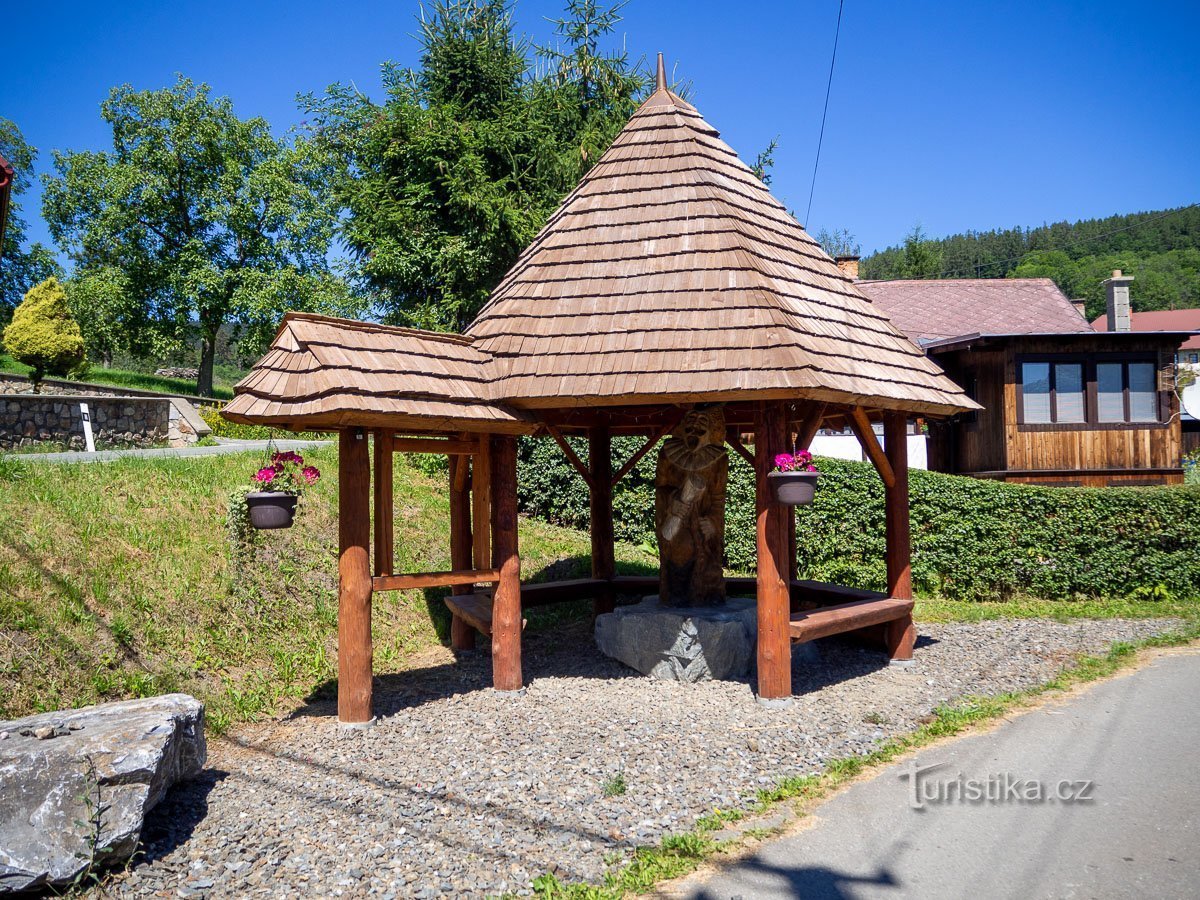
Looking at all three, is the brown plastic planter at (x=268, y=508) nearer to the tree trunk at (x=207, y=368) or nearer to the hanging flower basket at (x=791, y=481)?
the hanging flower basket at (x=791, y=481)

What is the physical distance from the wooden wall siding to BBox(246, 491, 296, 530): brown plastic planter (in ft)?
50.8

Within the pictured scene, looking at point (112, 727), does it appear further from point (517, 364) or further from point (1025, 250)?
point (1025, 250)

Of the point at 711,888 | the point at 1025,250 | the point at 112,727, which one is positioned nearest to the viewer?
the point at 711,888

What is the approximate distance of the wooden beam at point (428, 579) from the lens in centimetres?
648

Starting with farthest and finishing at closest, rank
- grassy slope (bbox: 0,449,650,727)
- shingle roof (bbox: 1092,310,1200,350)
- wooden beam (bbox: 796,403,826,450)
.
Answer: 1. shingle roof (bbox: 1092,310,1200,350)
2. wooden beam (bbox: 796,403,826,450)
3. grassy slope (bbox: 0,449,650,727)

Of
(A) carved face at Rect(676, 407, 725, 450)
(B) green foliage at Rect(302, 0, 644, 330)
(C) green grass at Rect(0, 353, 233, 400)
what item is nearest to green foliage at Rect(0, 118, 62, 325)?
(C) green grass at Rect(0, 353, 233, 400)

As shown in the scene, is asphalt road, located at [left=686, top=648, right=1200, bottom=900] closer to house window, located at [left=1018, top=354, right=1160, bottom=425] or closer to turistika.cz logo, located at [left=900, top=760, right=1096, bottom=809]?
turistika.cz logo, located at [left=900, top=760, right=1096, bottom=809]

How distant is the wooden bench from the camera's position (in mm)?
6957

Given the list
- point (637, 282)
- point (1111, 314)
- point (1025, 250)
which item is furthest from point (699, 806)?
point (1025, 250)

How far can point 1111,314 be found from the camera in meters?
22.5

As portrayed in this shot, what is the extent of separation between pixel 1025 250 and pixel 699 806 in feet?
248

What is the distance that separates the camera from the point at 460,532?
8844 millimetres

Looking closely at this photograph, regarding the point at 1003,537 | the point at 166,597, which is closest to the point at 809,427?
the point at 166,597

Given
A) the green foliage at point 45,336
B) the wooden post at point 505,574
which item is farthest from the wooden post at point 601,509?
the green foliage at point 45,336
